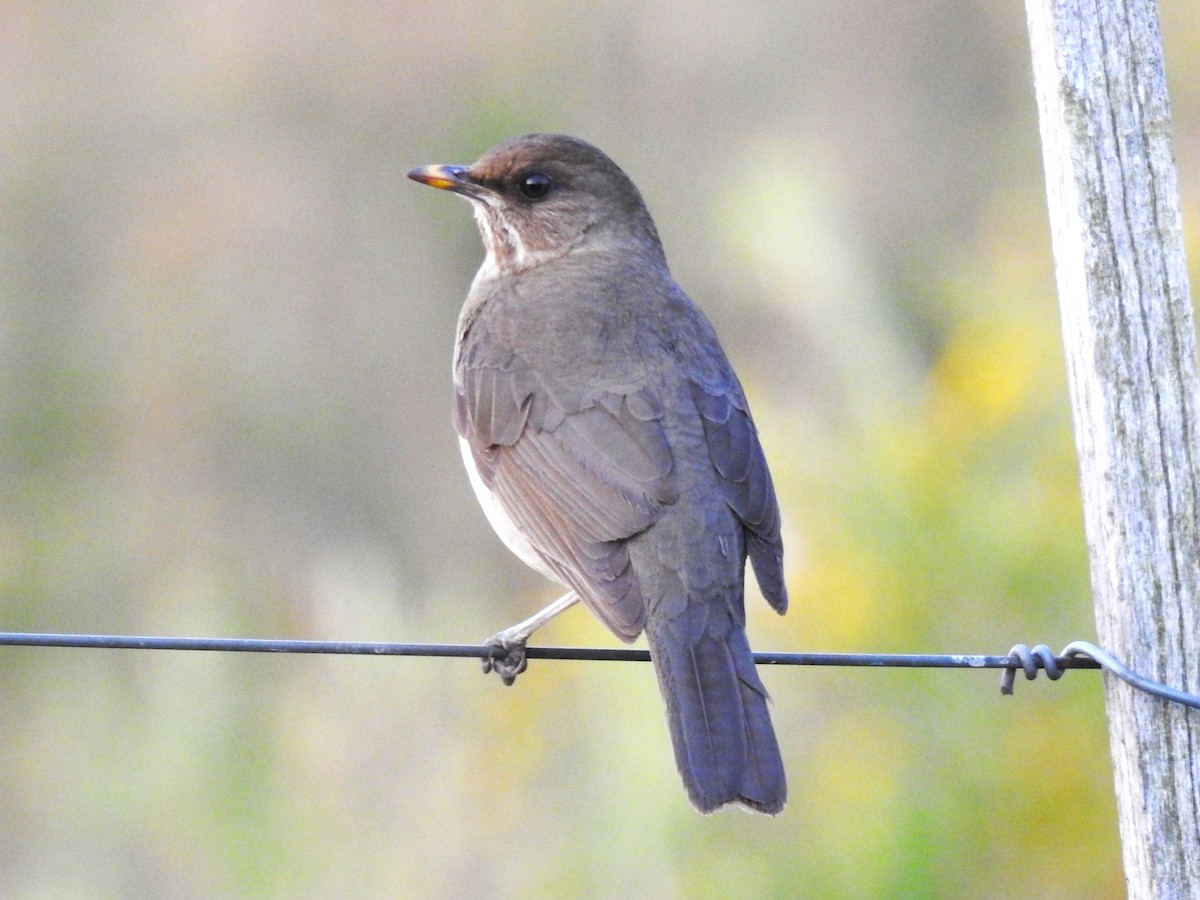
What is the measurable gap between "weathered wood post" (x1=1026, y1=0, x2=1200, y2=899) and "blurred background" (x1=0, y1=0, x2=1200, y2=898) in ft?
8.36

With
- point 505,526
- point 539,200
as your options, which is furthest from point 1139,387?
point 539,200

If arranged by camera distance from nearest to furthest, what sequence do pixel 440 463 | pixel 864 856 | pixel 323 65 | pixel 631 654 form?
pixel 631 654, pixel 864 856, pixel 440 463, pixel 323 65

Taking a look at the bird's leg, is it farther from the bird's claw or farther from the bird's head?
the bird's head

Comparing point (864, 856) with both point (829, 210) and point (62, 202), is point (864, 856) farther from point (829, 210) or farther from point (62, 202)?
point (62, 202)

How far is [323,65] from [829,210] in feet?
14.4

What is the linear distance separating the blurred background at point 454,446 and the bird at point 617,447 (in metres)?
1.52

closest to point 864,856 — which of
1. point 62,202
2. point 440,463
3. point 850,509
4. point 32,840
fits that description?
point 850,509

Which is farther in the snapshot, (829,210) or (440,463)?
(440,463)

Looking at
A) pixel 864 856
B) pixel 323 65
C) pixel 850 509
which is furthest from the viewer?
pixel 323 65

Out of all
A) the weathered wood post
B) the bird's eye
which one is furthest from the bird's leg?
the weathered wood post

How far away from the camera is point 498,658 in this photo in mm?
5441

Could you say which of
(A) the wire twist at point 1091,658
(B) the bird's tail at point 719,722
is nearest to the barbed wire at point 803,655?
(A) the wire twist at point 1091,658

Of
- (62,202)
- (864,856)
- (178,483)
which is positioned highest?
(62,202)

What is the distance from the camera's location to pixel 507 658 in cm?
547
